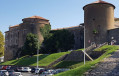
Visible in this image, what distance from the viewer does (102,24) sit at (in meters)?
45.7

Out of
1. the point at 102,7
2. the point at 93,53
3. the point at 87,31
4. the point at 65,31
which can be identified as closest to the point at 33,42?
the point at 65,31

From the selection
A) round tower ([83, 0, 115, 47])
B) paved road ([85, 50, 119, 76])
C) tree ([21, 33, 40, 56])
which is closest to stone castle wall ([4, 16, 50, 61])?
tree ([21, 33, 40, 56])

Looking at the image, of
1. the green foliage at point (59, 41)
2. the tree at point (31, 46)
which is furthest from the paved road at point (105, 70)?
the tree at point (31, 46)

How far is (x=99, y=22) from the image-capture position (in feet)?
150

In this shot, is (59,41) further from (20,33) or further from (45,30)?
(20,33)

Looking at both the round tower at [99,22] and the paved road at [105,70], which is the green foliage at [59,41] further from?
the paved road at [105,70]

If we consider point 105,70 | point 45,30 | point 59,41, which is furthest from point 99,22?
point 105,70

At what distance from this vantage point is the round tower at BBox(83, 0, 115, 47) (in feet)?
150

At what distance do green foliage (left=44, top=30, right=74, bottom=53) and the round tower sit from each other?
30.2 ft

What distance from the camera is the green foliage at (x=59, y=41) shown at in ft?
180

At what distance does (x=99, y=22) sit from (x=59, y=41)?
1368cm

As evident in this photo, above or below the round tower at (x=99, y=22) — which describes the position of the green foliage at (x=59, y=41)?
below

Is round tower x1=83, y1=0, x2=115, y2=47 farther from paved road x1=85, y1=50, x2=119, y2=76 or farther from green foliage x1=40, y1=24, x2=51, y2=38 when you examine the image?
paved road x1=85, y1=50, x2=119, y2=76

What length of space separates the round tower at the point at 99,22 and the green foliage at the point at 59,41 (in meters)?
9.20
